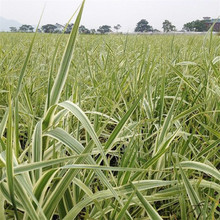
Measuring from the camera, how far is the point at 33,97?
2.67 ft

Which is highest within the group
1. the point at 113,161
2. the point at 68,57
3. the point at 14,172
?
the point at 68,57

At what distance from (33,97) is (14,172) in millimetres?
547

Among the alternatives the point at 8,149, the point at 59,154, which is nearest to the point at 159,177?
the point at 59,154

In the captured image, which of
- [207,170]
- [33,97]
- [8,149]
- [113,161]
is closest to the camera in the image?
[8,149]

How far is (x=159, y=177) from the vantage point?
0.47m

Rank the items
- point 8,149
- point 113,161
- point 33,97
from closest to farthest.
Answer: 1. point 8,149
2. point 113,161
3. point 33,97

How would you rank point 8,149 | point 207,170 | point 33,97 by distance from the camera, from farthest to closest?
1. point 33,97
2. point 207,170
3. point 8,149

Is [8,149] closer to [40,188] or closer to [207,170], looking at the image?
[40,188]

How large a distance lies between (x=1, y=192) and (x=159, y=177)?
27 cm

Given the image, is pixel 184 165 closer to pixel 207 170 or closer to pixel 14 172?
pixel 207 170

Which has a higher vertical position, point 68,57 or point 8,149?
point 68,57

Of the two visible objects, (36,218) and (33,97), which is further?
(33,97)

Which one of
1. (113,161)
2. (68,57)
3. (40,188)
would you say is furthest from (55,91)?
(113,161)

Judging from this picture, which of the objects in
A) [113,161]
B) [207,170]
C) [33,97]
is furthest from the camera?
[33,97]
